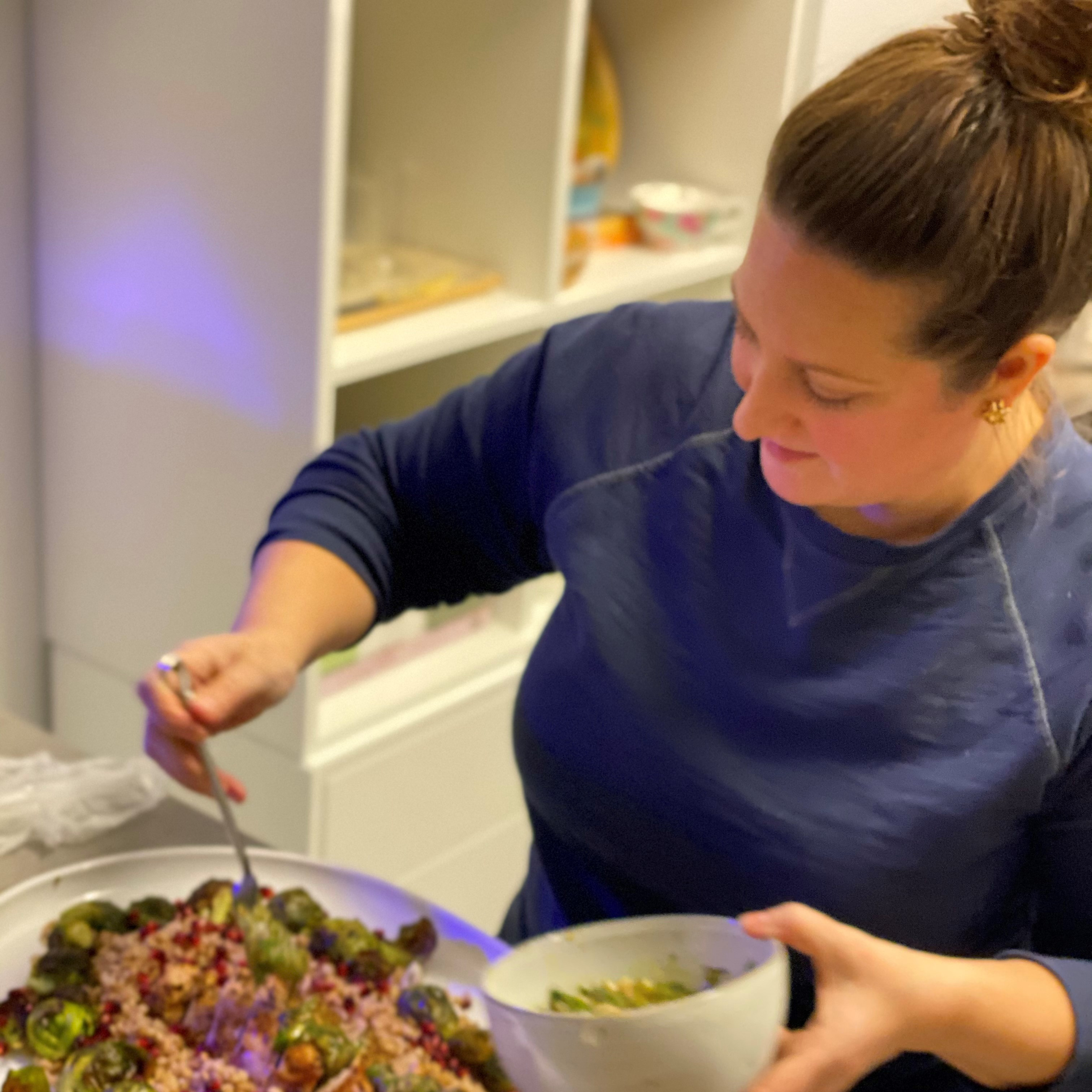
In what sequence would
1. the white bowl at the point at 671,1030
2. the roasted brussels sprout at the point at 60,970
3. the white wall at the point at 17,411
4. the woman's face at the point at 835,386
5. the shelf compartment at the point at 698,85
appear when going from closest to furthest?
the white bowl at the point at 671,1030 → the woman's face at the point at 835,386 → the roasted brussels sprout at the point at 60,970 → the white wall at the point at 17,411 → the shelf compartment at the point at 698,85

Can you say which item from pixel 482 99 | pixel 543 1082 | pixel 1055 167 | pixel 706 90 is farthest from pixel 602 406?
pixel 706 90

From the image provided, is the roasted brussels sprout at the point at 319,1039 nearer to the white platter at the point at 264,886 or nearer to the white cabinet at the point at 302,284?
the white platter at the point at 264,886

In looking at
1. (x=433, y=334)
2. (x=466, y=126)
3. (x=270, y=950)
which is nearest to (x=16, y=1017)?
(x=270, y=950)

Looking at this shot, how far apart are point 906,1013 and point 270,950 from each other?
0.37 m

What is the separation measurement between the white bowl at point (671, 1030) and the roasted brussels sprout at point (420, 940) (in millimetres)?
196

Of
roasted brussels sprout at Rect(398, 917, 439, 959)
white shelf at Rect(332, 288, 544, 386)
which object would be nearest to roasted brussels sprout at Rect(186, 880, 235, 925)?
roasted brussels sprout at Rect(398, 917, 439, 959)

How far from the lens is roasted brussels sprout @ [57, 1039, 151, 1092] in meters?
0.74

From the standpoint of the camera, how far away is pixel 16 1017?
79 centimetres

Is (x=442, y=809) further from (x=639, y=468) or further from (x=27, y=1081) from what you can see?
(x=27, y=1081)

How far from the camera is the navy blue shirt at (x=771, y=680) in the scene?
2.64 ft

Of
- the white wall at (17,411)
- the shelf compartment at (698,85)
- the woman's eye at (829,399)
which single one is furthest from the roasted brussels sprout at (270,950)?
the shelf compartment at (698,85)

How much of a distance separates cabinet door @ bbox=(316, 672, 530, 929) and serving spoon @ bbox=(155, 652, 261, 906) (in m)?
0.73

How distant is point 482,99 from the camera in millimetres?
1629

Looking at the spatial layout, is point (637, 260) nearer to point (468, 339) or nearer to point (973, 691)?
point (468, 339)
